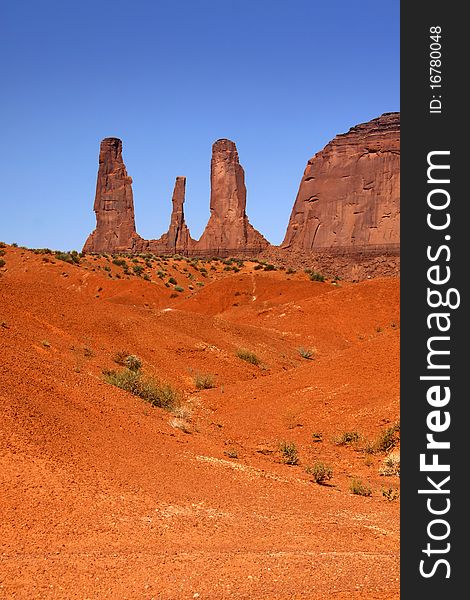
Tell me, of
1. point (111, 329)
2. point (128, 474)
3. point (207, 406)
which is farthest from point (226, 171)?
point (128, 474)

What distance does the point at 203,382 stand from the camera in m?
19.8

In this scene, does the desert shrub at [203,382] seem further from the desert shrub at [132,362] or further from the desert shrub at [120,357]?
the desert shrub at [120,357]

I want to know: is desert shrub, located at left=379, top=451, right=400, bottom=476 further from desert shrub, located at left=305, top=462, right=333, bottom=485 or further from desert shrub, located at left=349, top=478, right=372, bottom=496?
desert shrub, located at left=349, top=478, right=372, bottom=496

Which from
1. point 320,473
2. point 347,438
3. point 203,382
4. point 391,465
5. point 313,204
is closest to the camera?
point 320,473

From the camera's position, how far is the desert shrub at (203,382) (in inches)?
775

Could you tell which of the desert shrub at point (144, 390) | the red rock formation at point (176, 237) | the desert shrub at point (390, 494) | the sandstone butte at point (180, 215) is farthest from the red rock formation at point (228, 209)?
the desert shrub at point (390, 494)

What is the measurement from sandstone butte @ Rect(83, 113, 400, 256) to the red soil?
5665 centimetres

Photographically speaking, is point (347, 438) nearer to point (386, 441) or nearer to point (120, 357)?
point (386, 441)

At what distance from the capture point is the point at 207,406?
57.0ft

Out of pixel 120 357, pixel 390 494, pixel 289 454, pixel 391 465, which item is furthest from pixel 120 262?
pixel 390 494

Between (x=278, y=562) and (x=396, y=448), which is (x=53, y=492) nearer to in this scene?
(x=278, y=562)

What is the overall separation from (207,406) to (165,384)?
1449 mm

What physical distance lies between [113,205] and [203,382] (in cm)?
6845

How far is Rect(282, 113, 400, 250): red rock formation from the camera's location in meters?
77.4
